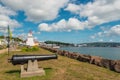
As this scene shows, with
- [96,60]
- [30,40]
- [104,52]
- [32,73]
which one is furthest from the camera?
[104,52]

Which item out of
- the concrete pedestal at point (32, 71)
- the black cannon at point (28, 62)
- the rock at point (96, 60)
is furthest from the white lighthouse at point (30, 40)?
the concrete pedestal at point (32, 71)

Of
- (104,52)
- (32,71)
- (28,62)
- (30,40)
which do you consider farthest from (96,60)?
(104,52)

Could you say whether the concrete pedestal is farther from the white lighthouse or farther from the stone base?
the white lighthouse

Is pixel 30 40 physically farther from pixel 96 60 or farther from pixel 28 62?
pixel 28 62

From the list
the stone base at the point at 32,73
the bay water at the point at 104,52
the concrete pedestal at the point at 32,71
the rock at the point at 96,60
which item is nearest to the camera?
the stone base at the point at 32,73

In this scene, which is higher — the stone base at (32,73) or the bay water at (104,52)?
the stone base at (32,73)

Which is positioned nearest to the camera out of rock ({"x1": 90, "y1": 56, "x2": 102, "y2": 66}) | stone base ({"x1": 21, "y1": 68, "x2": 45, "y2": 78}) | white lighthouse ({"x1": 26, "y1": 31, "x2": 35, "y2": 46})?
stone base ({"x1": 21, "y1": 68, "x2": 45, "y2": 78})

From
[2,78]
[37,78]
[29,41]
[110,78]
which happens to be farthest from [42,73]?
[29,41]

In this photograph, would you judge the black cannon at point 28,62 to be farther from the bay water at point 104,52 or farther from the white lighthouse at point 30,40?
the white lighthouse at point 30,40

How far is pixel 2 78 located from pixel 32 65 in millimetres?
1853

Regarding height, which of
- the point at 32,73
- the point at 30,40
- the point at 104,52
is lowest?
the point at 104,52

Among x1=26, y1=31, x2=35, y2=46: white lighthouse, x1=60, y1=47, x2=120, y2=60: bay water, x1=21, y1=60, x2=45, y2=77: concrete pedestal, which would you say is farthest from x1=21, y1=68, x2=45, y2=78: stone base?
x1=26, y1=31, x2=35, y2=46: white lighthouse

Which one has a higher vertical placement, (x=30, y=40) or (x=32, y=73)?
(x=30, y=40)

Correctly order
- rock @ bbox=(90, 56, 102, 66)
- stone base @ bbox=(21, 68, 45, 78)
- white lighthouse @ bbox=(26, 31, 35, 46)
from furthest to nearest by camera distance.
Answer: white lighthouse @ bbox=(26, 31, 35, 46), rock @ bbox=(90, 56, 102, 66), stone base @ bbox=(21, 68, 45, 78)
